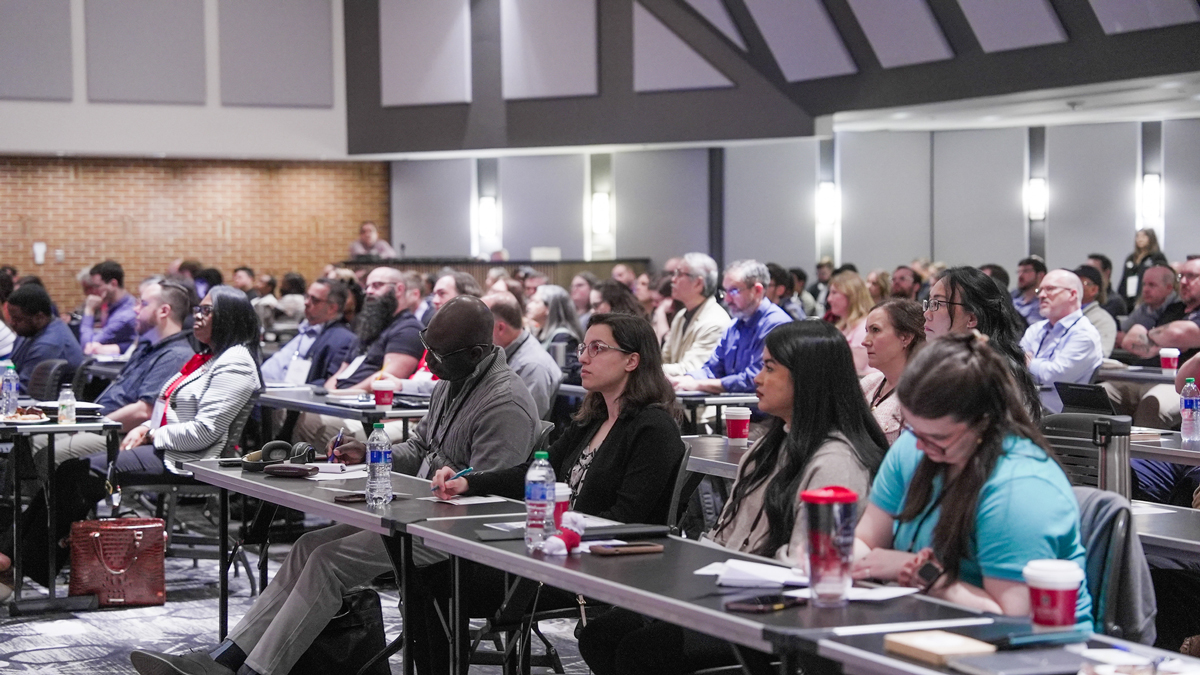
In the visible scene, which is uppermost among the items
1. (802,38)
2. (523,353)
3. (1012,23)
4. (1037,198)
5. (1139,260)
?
(802,38)

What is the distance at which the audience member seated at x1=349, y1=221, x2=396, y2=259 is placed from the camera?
56.1ft

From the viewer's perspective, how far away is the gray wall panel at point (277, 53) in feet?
52.3

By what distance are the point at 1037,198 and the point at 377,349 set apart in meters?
10.9

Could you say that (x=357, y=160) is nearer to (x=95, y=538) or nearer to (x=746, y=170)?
(x=746, y=170)

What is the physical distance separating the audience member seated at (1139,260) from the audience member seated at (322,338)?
281 inches

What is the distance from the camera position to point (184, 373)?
631 centimetres

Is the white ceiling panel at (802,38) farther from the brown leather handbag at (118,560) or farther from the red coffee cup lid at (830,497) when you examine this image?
the red coffee cup lid at (830,497)

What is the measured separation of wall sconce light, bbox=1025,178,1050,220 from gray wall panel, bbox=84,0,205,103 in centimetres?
1022

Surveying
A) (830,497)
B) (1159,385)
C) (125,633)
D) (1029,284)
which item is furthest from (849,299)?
(830,497)

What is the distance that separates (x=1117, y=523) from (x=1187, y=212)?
14339 millimetres

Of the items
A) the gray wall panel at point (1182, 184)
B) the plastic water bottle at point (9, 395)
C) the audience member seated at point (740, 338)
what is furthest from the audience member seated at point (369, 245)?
the plastic water bottle at point (9, 395)

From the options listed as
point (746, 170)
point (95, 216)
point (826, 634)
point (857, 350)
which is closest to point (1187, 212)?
point (746, 170)

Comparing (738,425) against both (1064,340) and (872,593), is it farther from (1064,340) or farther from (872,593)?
(872,593)

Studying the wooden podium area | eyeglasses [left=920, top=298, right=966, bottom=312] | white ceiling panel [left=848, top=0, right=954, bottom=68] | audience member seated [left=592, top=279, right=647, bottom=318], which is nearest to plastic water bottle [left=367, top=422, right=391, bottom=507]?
eyeglasses [left=920, top=298, right=966, bottom=312]
